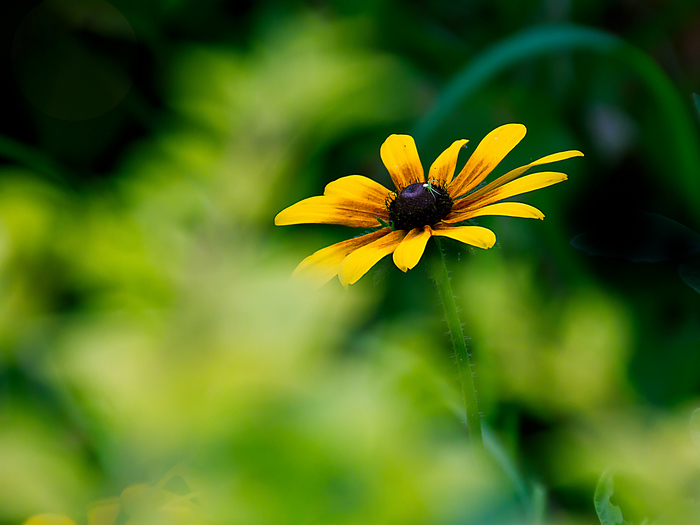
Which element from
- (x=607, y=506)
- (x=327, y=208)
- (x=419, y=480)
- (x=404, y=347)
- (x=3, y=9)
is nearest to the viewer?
(x=419, y=480)

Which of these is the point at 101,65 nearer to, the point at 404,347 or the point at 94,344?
the point at 404,347

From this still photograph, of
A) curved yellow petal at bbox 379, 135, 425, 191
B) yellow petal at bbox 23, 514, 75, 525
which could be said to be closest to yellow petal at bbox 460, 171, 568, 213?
curved yellow petal at bbox 379, 135, 425, 191

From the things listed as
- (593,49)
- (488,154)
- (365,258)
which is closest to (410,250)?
(365,258)

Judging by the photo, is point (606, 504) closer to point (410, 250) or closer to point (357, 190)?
point (410, 250)

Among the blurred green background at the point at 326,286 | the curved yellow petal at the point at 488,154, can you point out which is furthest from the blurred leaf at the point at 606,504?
the curved yellow petal at the point at 488,154

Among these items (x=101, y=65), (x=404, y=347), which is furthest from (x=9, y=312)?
(x=101, y=65)

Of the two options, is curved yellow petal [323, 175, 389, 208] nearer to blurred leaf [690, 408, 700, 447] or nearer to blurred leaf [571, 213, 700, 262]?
blurred leaf [571, 213, 700, 262]
